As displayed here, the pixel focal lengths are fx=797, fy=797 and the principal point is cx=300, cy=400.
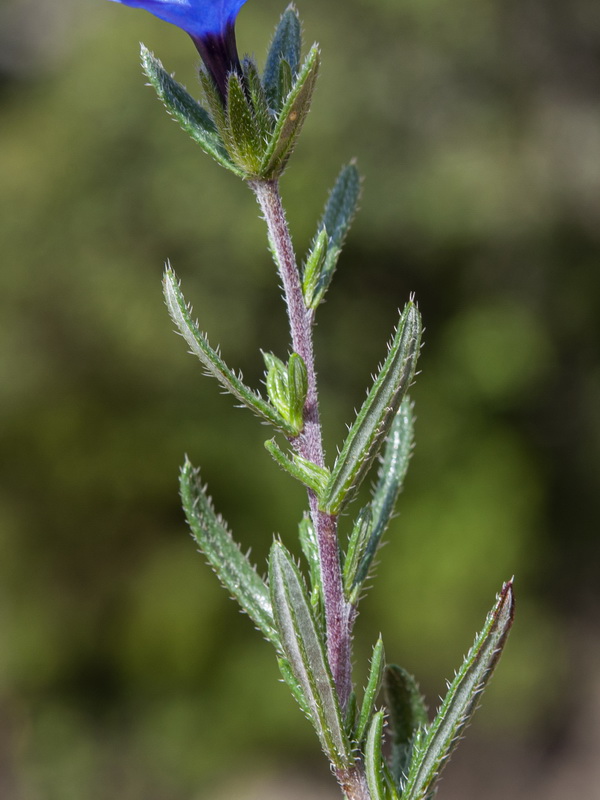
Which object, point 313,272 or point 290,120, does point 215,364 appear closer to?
point 313,272

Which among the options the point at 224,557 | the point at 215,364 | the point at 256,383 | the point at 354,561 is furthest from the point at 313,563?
the point at 256,383

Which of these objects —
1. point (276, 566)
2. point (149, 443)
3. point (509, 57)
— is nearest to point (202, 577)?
point (149, 443)

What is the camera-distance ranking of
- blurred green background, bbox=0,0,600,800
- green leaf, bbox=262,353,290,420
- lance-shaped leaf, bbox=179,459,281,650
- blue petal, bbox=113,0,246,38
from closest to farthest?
1. blue petal, bbox=113,0,246,38
2. green leaf, bbox=262,353,290,420
3. lance-shaped leaf, bbox=179,459,281,650
4. blurred green background, bbox=0,0,600,800

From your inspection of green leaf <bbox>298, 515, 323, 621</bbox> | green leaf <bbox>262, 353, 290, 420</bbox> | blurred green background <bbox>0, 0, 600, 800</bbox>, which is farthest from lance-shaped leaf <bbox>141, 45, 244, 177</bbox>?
blurred green background <bbox>0, 0, 600, 800</bbox>

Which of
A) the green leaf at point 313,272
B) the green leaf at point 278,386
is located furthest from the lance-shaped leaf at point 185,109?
the green leaf at point 278,386

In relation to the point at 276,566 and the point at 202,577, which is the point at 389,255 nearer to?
the point at 202,577

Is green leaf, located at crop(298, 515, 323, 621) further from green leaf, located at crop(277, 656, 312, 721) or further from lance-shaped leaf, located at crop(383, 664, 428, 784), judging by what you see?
lance-shaped leaf, located at crop(383, 664, 428, 784)

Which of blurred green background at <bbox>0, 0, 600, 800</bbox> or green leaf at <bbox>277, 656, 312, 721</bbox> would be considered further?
blurred green background at <bbox>0, 0, 600, 800</bbox>

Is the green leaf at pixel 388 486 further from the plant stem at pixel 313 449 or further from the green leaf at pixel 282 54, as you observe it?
the green leaf at pixel 282 54
